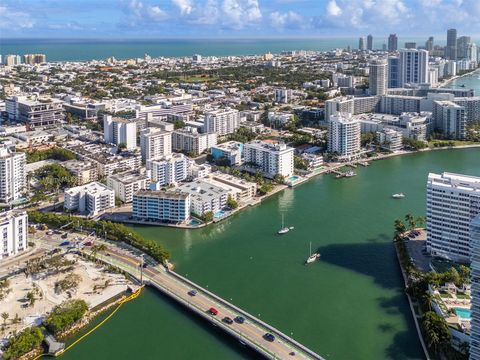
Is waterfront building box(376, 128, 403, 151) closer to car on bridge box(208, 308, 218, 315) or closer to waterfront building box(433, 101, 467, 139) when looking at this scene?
waterfront building box(433, 101, 467, 139)

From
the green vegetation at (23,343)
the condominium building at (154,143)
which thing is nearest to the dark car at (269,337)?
the green vegetation at (23,343)

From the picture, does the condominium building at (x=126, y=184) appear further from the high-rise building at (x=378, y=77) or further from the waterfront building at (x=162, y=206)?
the high-rise building at (x=378, y=77)

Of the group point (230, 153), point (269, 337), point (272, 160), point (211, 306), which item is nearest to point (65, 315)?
point (211, 306)

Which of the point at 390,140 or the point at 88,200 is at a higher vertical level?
the point at 390,140

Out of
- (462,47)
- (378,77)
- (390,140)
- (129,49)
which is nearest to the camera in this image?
(390,140)

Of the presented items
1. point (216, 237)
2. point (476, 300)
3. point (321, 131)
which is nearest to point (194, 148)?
point (321, 131)

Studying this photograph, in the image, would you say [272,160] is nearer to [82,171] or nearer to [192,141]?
[192,141]
